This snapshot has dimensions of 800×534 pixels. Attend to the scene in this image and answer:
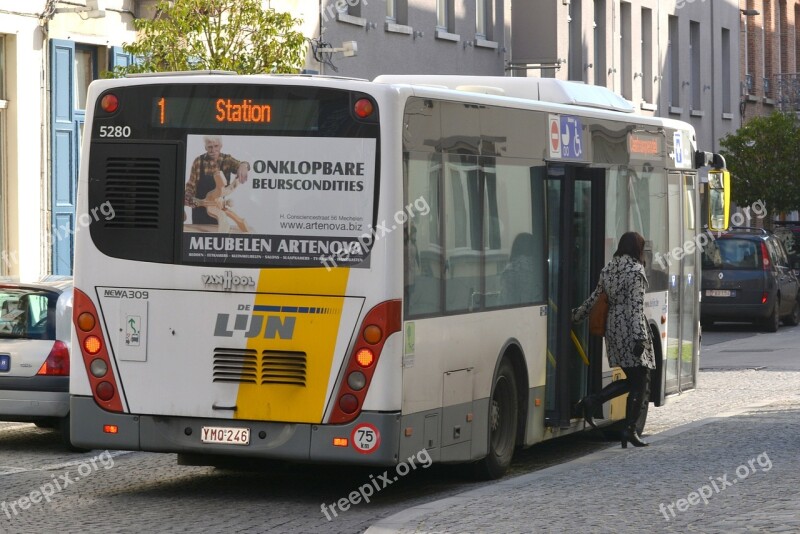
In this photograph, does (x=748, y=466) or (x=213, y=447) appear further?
(x=748, y=466)

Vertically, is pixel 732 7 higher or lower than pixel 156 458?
higher

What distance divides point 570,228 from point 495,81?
2316 millimetres

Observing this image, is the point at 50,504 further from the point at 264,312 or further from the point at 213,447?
the point at 264,312

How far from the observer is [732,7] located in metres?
53.0

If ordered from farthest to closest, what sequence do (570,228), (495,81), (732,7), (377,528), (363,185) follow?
(732,7) < (495,81) < (570,228) < (363,185) < (377,528)

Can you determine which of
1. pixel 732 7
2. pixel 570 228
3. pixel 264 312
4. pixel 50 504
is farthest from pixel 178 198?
pixel 732 7

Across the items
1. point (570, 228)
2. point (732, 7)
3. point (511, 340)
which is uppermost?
point (732, 7)

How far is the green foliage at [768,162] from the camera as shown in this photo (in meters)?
45.7

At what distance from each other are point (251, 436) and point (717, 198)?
314 inches

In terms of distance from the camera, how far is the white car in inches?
535

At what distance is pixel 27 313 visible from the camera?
1395cm

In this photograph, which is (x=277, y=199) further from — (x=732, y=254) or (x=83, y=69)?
(x=732, y=254)

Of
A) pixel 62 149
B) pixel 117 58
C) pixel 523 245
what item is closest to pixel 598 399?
pixel 523 245

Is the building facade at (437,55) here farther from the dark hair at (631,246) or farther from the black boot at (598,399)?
the dark hair at (631,246)
